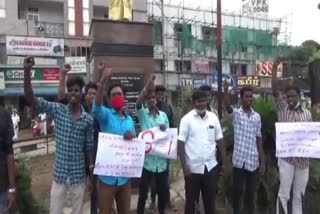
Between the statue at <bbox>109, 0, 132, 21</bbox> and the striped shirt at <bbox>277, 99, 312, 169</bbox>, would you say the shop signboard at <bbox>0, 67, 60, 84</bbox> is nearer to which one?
the statue at <bbox>109, 0, 132, 21</bbox>

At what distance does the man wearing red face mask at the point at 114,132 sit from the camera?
4.95m

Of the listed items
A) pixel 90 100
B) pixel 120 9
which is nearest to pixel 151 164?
pixel 90 100

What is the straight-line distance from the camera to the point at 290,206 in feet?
20.2

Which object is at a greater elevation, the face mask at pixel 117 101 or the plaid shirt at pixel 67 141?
the face mask at pixel 117 101

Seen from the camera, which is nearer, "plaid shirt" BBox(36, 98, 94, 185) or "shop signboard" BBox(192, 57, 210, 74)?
"plaid shirt" BBox(36, 98, 94, 185)

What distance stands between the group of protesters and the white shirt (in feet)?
0.04

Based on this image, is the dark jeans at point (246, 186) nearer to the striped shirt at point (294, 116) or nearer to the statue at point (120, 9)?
the striped shirt at point (294, 116)

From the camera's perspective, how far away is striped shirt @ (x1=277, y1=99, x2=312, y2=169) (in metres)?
6.01

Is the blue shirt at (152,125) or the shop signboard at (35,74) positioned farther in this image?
the shop signboard at (35,74)

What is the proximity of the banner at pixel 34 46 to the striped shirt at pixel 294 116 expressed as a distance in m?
26.5

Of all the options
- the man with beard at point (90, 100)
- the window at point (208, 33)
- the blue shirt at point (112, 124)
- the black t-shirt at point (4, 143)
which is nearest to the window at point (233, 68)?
the window at point (208, 33)

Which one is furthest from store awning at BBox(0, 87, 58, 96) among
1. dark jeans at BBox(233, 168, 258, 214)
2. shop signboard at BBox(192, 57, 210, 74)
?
dark jeans at BBox(233, 168, 258, 214)

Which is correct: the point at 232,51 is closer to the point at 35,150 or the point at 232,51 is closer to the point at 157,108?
the point at 35,150

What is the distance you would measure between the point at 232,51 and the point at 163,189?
135 ft
